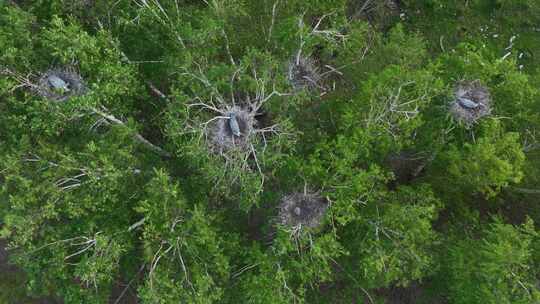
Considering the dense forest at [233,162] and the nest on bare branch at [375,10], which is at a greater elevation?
the nest on bare branch at [375,10]

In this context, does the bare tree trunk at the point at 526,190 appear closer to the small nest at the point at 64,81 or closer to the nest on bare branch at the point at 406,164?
the nest on bare branch at the point at 406,164

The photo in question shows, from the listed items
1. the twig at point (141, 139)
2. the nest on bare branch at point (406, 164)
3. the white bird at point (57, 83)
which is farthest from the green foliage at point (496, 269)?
the white bird at point (57, 83)

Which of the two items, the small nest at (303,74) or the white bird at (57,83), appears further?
the small nest at (303,74)

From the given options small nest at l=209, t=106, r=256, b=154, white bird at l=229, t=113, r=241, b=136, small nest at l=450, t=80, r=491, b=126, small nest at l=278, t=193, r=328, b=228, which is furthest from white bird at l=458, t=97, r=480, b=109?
white bird at l=229, t=113, r=241, b=136

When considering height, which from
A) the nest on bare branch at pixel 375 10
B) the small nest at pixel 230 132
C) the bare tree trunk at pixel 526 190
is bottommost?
the bare tree trunk at pixel 526 190

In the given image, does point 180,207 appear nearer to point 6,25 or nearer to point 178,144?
point 178,144

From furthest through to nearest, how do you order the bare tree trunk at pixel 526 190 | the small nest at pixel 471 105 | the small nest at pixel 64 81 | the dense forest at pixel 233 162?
the bare tree trunk at pixel 526 190, the small nest at pixel 64 81, the small nest at pixel 471 105, the dense forest at pixel 233 162

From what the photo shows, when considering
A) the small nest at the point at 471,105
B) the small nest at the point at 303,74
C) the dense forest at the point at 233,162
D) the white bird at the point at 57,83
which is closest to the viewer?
the dense forest at the point at 233,162
